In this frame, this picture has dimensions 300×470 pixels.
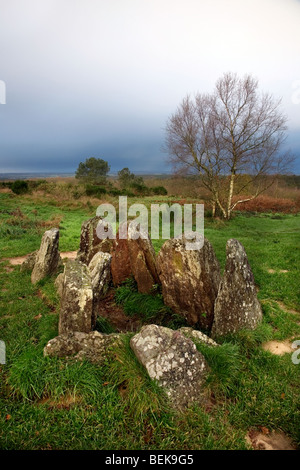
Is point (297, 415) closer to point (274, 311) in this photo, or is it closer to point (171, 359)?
point (171, 359)

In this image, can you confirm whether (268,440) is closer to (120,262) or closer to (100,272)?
(100,272)

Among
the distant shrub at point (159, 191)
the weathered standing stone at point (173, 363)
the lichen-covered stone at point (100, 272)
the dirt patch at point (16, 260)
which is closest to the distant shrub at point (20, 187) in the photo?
the distant shrub at point (159, 191)

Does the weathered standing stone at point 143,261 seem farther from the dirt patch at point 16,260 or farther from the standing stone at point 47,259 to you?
the dirt patch at point 16,260

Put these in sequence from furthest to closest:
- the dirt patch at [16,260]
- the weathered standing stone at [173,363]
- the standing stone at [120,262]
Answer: the dirt patch at [16,260], the standing stone at [120,262], the weathered standing stone at [173,363]

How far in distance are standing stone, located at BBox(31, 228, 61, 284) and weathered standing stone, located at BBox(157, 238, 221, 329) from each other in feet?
11.2

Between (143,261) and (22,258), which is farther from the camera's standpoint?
(22,258)

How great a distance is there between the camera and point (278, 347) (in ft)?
14.5

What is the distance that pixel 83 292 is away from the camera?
4.31 m

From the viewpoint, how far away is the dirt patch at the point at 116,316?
5.23 meters

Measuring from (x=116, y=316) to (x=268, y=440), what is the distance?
334 cm

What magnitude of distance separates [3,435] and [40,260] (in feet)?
16.1

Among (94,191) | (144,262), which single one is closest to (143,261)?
(144,262)

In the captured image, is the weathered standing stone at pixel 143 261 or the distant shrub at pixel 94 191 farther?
the distant shrub at pixel 94 191

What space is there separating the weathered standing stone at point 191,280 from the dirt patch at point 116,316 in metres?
0.86
